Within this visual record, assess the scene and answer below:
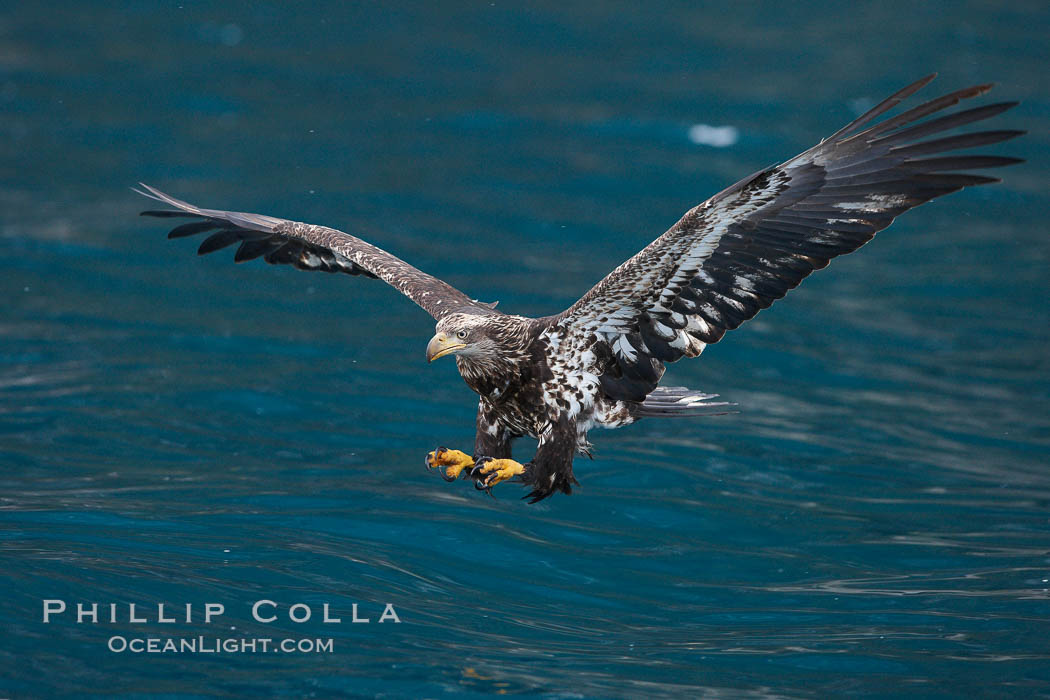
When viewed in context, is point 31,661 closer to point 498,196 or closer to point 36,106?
point 498,196

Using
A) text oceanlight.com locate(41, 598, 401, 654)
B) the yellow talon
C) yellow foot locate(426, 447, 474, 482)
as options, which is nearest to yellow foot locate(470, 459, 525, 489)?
the yellow talon

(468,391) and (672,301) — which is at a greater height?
(672,301)

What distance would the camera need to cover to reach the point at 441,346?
6.83 metres

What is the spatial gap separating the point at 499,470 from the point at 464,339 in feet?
2.42

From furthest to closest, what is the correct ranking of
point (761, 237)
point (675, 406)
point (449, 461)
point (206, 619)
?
point (675, 406)
point (206, 619)
point (449, 461)
point (761, 237)

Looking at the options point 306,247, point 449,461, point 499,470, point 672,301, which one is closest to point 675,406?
point 672,301

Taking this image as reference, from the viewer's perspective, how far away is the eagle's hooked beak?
6773 mm

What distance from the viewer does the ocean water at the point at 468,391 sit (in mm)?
7539

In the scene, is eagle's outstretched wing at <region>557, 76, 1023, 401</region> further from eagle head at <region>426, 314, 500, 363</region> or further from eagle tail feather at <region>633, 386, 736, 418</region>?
eagle head at <region>426, 314, 500, 363</region>

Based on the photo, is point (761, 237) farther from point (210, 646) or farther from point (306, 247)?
point (210, 646)

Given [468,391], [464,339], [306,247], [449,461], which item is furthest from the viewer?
[468,391]

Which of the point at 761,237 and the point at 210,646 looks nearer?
the point at 761,237

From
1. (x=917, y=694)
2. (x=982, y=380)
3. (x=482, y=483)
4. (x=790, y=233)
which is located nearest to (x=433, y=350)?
(x=482, y=483)

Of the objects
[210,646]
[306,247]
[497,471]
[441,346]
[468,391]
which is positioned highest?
[306,247]
